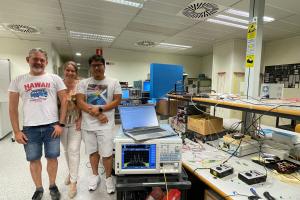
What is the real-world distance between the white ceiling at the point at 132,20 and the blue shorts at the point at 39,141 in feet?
7.20

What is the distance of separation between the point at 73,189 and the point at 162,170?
1.15 meters

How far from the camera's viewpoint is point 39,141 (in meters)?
1.68

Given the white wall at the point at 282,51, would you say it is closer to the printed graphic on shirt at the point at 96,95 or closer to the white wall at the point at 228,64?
the white wall at the point at 228,64

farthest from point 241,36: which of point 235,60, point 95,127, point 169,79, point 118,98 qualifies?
point 95,127

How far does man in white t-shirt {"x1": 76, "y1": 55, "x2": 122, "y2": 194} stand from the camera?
5.71 feet

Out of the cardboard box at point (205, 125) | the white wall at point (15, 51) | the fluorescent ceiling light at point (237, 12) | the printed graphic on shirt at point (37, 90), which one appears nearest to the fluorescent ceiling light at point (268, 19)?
the fluorescent ceiling light at point (237, 12)

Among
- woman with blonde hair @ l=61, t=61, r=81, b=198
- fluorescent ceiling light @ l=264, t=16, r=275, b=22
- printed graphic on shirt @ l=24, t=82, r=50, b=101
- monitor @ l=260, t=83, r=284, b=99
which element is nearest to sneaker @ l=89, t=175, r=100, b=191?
woman with blonde hair @ l=61, t=61, r=81, b=198

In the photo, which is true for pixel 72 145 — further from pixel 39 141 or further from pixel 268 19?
pixel 268 19

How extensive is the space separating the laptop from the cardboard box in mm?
671

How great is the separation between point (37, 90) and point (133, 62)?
542 centimetres

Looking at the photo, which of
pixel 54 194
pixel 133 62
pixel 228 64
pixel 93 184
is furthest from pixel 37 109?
pixel 133 62

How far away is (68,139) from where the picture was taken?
186cm

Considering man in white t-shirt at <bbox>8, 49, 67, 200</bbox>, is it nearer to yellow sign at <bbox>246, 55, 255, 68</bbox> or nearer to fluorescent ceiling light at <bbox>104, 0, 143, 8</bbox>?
fluorescent ceiling light at <bbox>104, 0, 143, 8</bbox>

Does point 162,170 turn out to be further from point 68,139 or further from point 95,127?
point 68,139
